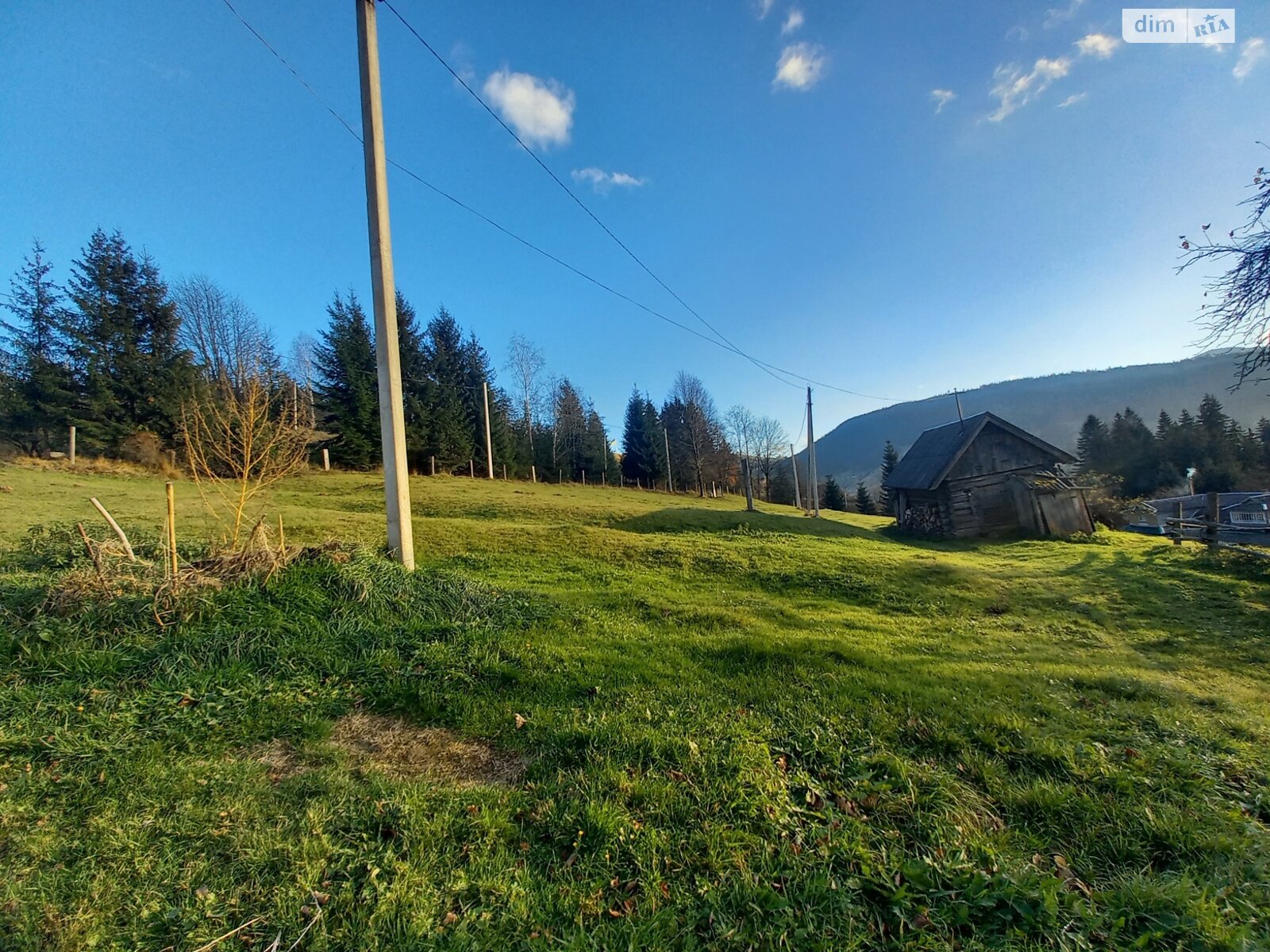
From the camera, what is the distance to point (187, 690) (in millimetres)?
3715

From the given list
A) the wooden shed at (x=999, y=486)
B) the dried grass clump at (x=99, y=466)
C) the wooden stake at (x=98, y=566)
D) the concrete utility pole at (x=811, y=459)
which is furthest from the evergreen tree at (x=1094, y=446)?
the dried grass clump at (x=99, y=466)

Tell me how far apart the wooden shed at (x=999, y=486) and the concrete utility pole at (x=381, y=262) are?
64.8 feet

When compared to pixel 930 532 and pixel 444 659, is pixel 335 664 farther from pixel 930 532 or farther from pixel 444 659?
pixel 930 532

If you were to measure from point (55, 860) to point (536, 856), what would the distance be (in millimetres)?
2250

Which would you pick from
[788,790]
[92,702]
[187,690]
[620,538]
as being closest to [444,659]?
[187,690]

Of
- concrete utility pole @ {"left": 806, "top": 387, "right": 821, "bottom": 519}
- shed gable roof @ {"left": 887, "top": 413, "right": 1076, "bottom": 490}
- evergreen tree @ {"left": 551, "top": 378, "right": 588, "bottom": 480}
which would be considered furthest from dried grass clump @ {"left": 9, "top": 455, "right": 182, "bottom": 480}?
shed gable roof @ {"left": 887, "top": 413, "right": 1076, "bottom": 490}

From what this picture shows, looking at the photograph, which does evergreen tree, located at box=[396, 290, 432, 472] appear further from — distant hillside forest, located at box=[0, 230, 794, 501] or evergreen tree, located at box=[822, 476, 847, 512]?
evergreen tree, located at box=[822, 476, 847, 512]

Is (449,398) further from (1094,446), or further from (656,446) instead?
(1094,446)

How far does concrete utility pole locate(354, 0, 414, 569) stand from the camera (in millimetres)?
6332

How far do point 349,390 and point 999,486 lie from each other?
3627 cm

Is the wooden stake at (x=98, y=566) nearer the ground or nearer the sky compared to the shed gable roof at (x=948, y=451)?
nearer the ground

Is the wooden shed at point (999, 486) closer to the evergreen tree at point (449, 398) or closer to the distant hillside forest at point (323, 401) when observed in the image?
the distant hillside forest at point (323, 401)

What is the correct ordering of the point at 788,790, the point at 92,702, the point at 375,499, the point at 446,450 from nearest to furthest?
the point at 788,790 → the point at 92,702 → the point at 375,499 → the point at 446,450

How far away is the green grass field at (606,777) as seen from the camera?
2.07 m
